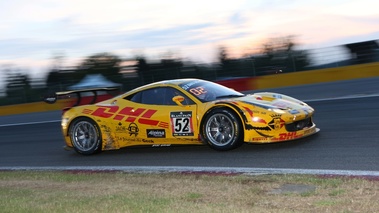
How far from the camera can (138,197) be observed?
6340 millimetres

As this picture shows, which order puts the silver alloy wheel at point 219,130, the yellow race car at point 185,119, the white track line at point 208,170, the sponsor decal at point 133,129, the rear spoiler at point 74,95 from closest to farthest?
the white track line at point 208,170 < the yellow race car at point 185,119 < the silver alloy wheel at point 219,130 < the sponsor decal at point 133,129 < the rear spoiler at point 74,95

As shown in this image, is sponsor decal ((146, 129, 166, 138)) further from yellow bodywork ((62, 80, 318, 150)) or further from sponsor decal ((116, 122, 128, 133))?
sponsor decal ((116, 122, 128, 133))

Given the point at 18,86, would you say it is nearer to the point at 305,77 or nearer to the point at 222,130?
the point at 305,77

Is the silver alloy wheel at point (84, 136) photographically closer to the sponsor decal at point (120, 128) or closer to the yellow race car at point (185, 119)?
the yellow race car at point (185, 119)

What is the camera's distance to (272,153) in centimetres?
868

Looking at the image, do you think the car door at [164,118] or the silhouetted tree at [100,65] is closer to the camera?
the car door at [164,118]

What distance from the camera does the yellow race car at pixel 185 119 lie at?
880 cm

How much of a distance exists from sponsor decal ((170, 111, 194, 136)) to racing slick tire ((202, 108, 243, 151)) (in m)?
0.27

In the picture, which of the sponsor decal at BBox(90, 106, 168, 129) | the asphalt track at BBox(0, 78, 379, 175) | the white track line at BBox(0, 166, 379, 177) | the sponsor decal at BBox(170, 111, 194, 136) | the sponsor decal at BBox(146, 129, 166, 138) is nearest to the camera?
the white track line at BBox(0, 166, 379, 177)

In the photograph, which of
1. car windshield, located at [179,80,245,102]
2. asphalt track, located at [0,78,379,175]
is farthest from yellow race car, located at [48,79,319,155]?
asphalt track, located at [0,78,379,175]

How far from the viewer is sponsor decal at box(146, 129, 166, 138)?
955 centimetres

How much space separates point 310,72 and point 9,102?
13.3 m

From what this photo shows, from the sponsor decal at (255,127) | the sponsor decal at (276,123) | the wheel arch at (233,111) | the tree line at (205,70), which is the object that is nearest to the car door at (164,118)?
the wheel arch at (233,111)

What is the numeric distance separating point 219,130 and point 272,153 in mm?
924
